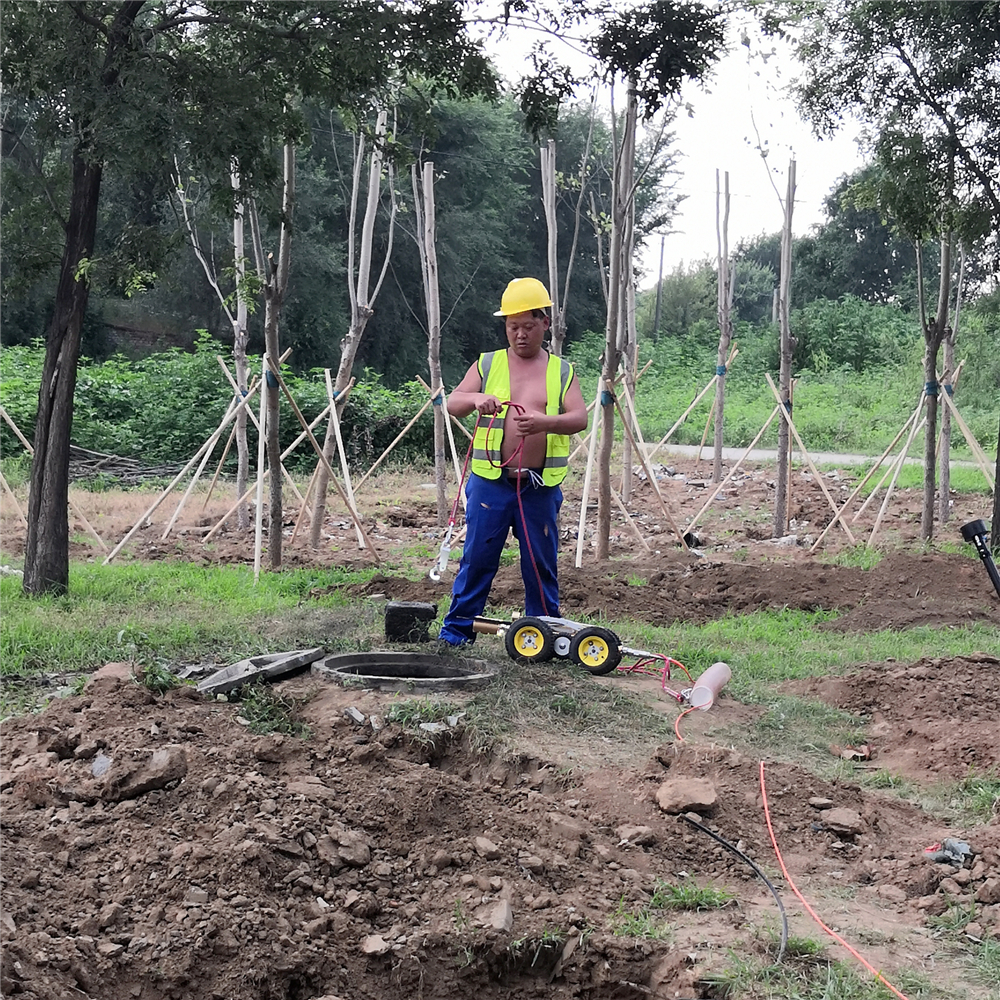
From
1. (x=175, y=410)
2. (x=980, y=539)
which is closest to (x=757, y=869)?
(x=980, y=539)

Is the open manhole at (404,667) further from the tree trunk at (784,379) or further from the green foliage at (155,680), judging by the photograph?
the tree trunk at (784,379)

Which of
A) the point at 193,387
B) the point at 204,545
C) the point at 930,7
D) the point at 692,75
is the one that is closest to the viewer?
the point at 692,75

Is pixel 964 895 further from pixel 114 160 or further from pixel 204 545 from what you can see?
pixel 204 545

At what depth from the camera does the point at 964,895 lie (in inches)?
150

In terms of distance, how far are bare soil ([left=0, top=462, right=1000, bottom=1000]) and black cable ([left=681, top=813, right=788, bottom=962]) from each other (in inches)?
1.3

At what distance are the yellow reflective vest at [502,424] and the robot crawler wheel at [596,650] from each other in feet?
2.88

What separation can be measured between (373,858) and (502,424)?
2.85m

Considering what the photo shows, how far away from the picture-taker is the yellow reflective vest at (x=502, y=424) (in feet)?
20.3

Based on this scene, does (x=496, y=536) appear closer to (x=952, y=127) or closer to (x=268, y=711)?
(x=268, y=711)

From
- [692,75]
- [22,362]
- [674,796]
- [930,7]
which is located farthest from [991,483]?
[22,362]

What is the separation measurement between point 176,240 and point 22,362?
49.8 feet

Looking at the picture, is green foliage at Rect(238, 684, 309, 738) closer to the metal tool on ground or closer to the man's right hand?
the man's right hand

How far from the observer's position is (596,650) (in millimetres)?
6402

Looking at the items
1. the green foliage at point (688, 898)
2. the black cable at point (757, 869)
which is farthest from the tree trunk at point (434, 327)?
the green foliage at point (688, 898)
